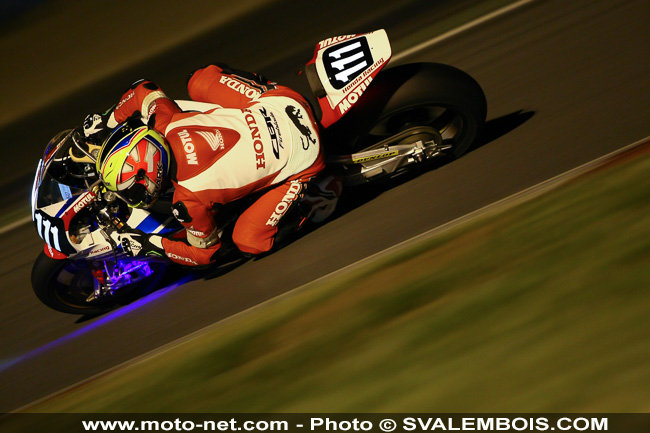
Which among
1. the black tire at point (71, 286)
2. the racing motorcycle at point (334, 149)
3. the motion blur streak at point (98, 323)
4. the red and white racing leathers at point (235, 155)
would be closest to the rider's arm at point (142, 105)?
the red and white racing leathers at point (235, 155)

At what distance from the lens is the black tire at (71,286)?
4832mm

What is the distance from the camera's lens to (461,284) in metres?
4.19

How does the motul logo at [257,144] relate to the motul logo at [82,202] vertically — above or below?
above

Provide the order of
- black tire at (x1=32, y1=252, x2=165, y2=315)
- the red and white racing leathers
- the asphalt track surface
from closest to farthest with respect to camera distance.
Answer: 1. the red and white racing leathers
2. black tire at (x1=32, y1=252, x2=165, y2=315)
3. the asphalt track surface

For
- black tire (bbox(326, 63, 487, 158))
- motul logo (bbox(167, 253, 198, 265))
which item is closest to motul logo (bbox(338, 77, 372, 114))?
black tire (bbox(326, 63, 487, 158))

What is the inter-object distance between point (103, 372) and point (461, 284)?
2.91 metres

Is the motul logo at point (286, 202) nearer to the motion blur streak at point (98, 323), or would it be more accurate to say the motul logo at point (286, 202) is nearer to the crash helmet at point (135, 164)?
the crash helmet at point (135, 164)

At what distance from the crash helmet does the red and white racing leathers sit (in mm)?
114

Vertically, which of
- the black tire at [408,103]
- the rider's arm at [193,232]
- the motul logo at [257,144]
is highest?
the black tire at [408,103]

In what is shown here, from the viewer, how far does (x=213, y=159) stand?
13.3ft

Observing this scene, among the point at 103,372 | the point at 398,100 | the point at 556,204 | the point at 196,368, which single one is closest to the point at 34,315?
the point at 103,372

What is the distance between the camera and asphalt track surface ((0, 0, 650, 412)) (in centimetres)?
500

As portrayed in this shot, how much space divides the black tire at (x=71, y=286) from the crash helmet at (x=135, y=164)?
1.16 m

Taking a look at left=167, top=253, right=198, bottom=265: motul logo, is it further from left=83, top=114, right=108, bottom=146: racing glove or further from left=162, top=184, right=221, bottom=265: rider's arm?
left=83, top=114, right=108, bottom=146: racing glove
